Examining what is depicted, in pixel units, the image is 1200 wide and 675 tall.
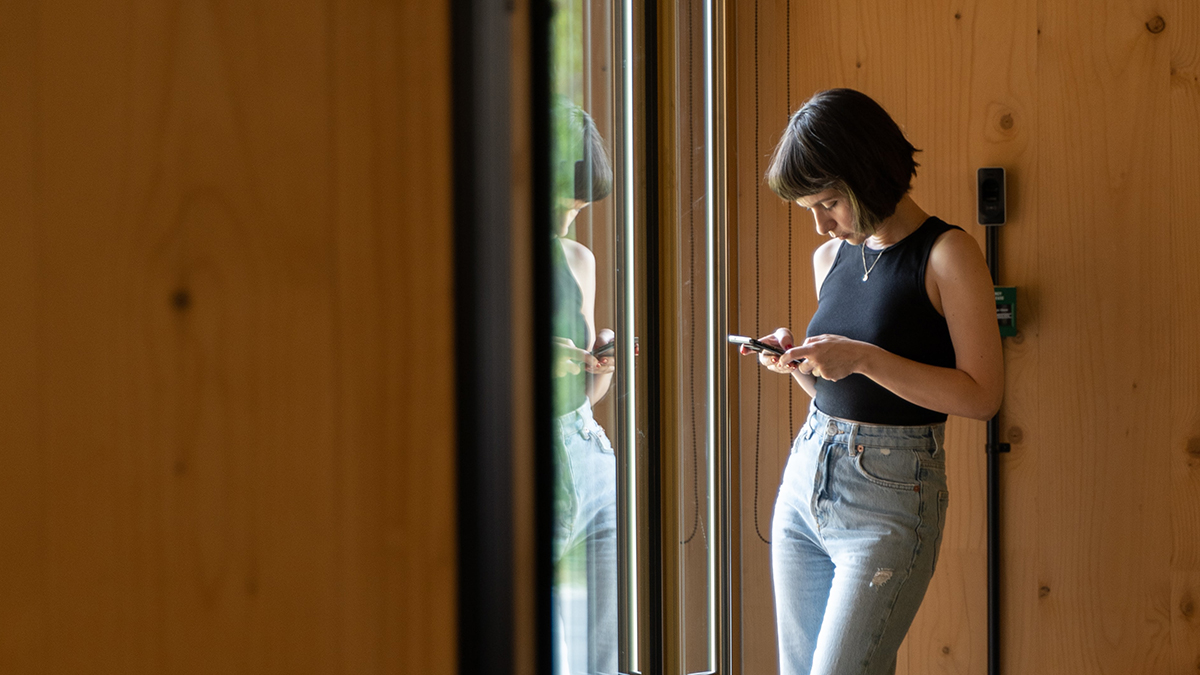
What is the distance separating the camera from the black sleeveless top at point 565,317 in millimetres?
468

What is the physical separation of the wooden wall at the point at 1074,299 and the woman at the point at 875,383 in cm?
72

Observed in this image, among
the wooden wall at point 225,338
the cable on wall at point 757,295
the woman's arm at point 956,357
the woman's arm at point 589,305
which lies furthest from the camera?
the cable on wall at point 757,295

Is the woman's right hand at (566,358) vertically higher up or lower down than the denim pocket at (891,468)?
higher up

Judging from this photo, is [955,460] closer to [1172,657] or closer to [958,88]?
[1172,657]

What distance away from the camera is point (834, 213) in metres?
1.28

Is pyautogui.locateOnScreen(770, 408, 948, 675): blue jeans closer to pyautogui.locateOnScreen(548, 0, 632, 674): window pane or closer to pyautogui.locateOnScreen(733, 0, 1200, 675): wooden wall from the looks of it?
pyautogui.locateOnScreen(548, 0, 632, 674): window pane

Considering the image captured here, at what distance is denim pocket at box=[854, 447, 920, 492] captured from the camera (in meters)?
1.17

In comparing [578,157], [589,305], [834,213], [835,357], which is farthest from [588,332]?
[834,213]

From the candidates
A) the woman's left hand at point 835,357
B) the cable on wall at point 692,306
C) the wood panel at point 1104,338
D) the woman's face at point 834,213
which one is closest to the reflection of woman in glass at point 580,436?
the cable on wall at point 692,306

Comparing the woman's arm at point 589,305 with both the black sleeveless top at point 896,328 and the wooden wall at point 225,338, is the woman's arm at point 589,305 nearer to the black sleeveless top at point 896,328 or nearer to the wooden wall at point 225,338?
the wooden wall at point 225,338

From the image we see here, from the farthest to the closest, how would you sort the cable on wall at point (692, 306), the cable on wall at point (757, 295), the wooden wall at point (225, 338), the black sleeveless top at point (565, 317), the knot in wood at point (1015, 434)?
the cable on wall at point (757, 295) < the knot in wood at point (1015, 434) < the cable on wall at point (692, 306) < the black sleeveless top at point (565, 317) < the wooden wall at point (225, 338)

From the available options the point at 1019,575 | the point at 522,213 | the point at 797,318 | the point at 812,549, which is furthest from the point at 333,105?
the point at 1019,575

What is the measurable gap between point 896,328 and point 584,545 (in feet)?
2.51

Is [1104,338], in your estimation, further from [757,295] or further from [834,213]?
[834,213]
